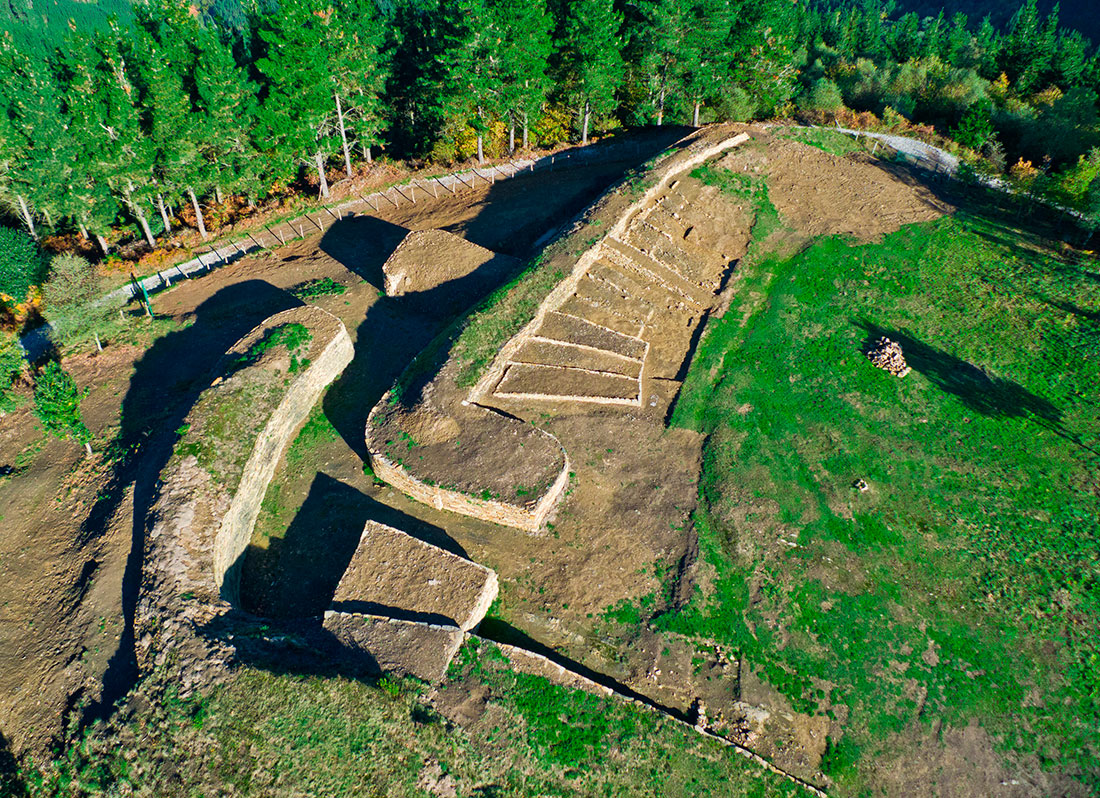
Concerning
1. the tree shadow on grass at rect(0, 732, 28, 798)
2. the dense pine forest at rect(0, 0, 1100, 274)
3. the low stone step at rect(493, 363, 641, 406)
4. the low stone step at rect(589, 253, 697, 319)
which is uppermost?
the dense pine forest at rect(0, 0, 1100, 274)

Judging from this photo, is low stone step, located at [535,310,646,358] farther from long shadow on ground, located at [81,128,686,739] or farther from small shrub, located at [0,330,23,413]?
small shrub, located at [0,330,23,413]

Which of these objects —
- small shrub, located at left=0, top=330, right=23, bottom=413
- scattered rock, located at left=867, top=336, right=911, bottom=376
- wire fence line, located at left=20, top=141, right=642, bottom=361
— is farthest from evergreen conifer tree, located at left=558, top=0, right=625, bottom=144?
small shrub, located at left=0, top=330, right=23, bottom=413

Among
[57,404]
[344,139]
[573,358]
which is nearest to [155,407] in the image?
[57,404]

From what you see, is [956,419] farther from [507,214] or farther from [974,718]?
[507,214]

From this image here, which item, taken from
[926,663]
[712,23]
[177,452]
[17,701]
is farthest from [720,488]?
[712,23]

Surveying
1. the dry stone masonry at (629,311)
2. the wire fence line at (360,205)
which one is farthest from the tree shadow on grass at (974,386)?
the wire fence line at (360,205)

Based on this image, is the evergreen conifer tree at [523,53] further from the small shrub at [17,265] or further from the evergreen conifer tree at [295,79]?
the small shrub at [17,265]
